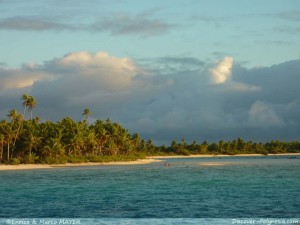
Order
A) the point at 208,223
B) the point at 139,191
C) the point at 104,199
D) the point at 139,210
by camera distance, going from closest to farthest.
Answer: the point at 208,223
the point at 139,210
the point at 104,199
the point at 139,191

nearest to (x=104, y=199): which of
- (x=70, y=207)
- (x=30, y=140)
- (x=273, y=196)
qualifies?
(x=70, y=207)

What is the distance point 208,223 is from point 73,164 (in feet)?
323

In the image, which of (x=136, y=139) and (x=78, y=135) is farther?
(x=136, y=139)

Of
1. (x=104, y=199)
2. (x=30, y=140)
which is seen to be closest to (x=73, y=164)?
(x=30, y=140)

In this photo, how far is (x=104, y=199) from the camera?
46.4 metres

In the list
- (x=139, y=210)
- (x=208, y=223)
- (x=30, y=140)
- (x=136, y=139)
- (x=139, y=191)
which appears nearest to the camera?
(x=208, y=223)

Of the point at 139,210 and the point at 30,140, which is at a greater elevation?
the point at 30,140

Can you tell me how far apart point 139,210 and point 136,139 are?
15409cm

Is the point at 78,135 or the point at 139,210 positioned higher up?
the point at 78,135

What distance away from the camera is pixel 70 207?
132 ft

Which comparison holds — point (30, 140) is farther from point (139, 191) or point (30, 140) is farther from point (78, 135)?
point (139, 191)

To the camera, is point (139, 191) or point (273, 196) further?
point (139, 191)

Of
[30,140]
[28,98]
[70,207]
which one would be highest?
[28,98]

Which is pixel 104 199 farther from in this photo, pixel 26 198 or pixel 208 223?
pixel 208 223
